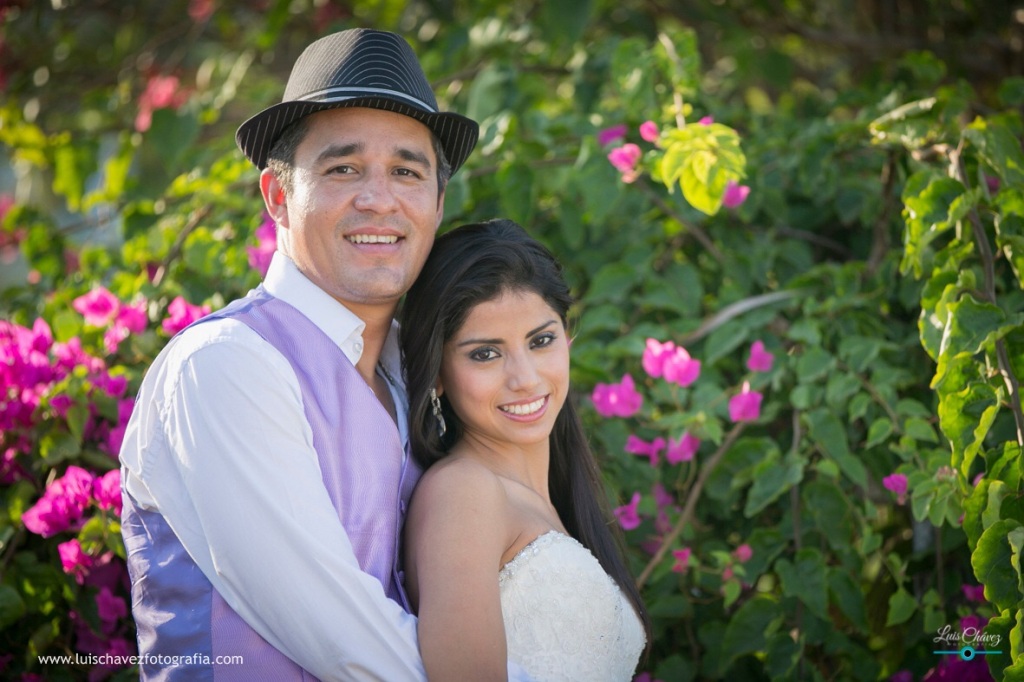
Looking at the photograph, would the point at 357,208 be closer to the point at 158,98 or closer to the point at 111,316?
the point at 111,316

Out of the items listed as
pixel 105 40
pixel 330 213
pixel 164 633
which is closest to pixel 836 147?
pixel 330 213

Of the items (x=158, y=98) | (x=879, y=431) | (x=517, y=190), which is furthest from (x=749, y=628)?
(x=158, y=98)

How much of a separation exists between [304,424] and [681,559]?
3.56ft

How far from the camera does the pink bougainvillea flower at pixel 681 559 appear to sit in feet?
7.93

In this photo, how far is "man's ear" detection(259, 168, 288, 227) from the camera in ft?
7.01

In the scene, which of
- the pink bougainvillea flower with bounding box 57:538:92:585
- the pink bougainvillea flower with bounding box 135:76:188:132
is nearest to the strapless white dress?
the pink bougainvillea flower with bounding box 57:538:92:585

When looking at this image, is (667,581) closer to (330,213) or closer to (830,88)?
(330,213)

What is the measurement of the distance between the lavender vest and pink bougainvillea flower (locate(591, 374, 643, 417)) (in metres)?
0.67

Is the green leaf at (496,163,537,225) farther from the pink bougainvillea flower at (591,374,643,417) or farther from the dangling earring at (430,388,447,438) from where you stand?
the dangling earring at (430,388,447,438)

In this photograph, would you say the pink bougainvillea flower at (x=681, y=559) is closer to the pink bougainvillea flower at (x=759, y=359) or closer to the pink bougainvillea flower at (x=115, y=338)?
the pink bougainvillea flower at (x=759, y=359)

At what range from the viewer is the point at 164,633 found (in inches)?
70.8

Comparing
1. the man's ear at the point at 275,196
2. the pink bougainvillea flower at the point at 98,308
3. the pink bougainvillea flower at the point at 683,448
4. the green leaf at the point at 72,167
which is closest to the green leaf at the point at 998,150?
the pink bougainvillea flower at the point at 683,448

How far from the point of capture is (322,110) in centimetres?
206

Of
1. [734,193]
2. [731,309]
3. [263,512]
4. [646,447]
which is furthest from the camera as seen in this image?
[731,309]
